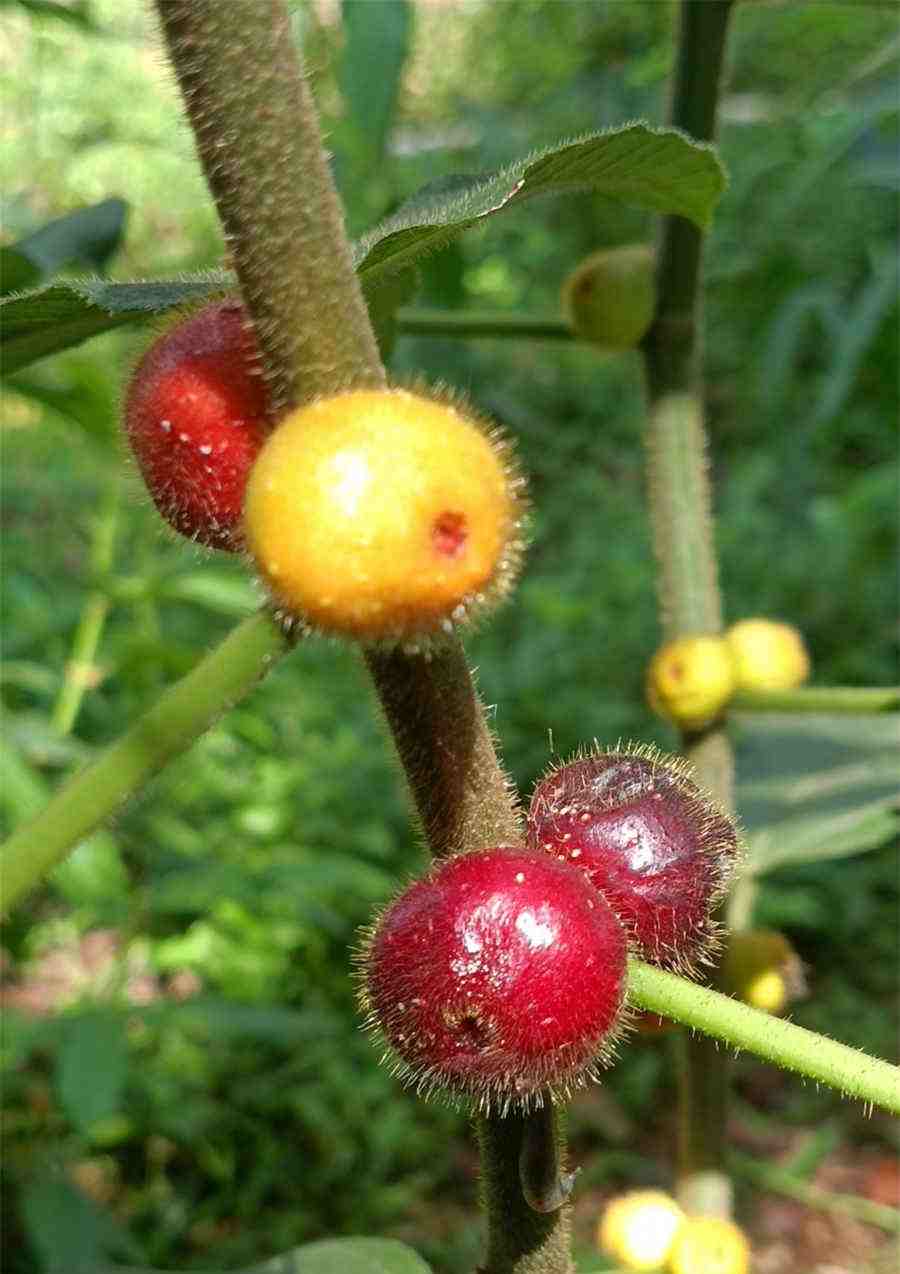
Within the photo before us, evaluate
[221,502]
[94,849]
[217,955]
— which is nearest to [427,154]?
[94,849]

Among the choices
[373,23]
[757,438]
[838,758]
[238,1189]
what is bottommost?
[757,438]

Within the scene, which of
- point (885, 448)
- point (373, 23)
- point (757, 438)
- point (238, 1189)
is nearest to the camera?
point (373, 23)

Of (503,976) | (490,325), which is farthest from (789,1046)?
(490,325)

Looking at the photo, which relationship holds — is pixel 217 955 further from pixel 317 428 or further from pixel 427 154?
pixel 317 428

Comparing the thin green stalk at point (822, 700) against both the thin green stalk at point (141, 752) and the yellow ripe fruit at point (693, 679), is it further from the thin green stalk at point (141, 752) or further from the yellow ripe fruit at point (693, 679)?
the thin green stalk at point (141, 752)

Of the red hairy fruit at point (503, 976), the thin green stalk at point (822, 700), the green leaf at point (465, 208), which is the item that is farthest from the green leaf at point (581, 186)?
the thin green stalk at point (822, 700)

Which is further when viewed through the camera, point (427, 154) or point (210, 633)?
point (210, 633)

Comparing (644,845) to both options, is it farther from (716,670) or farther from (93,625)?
(93,625)
